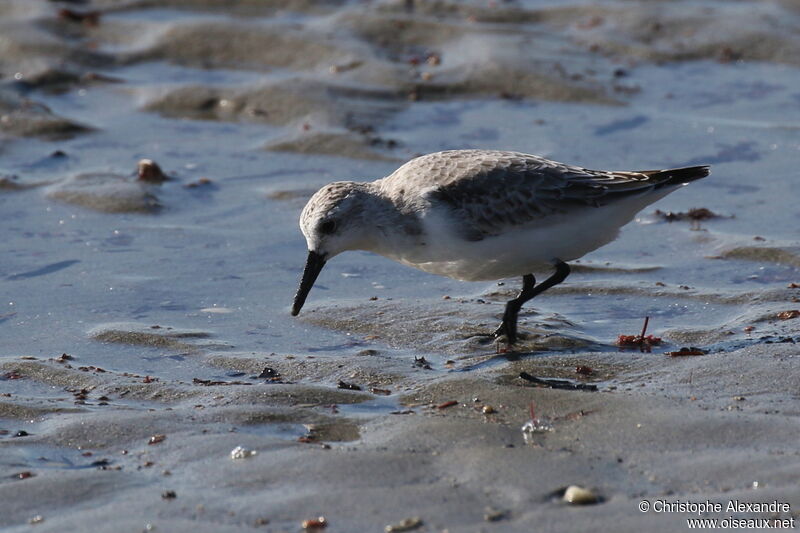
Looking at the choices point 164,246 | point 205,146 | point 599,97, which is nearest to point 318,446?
point 164,246

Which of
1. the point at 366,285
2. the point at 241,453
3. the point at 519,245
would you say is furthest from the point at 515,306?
the point at 241,453

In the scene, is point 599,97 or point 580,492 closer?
point 580,492

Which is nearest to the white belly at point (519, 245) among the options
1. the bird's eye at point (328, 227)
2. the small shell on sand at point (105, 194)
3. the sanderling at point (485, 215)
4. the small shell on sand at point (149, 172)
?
the sanderling at point (485, 215)

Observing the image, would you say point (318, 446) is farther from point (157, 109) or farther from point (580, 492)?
point (157, 109)

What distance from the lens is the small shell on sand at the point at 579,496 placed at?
4500 millimetres

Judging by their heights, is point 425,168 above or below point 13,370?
above

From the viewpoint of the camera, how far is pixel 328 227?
6789 mm

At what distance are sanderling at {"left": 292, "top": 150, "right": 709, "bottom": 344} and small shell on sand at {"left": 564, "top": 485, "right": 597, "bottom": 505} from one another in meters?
2.22

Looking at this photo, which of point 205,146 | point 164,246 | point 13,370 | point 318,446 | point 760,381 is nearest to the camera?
point 318,446

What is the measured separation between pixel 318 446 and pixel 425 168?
216 cm

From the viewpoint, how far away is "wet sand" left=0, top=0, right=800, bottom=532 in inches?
190

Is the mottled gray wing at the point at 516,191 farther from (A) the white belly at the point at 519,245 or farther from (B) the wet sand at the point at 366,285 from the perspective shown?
(B) the wet sand at the point at 366,285

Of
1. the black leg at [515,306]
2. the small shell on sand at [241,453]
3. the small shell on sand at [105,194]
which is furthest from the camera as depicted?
the small shell on sand at [105,194]

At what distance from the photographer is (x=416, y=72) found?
37.6ft
